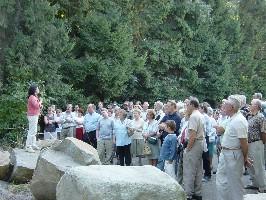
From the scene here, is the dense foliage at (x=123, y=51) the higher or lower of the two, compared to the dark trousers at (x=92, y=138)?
higher

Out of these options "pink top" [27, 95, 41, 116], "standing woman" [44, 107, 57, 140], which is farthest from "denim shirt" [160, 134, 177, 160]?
"standing woman" [44, 107, 57, 140]

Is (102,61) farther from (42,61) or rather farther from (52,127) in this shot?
(52,127)

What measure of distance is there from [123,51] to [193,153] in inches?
730

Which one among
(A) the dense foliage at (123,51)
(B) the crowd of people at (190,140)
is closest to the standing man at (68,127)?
(B) the crowd of people at (190,140)

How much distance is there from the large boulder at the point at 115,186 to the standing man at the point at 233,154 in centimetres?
125

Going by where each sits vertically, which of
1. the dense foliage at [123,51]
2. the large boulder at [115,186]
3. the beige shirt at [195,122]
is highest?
the dense foliage at [123,51]

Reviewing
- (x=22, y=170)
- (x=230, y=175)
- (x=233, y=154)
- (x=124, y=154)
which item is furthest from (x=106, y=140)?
(x=233, y=154)

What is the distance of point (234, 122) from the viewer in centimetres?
852

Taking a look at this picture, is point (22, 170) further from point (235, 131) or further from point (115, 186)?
point (235, 131)

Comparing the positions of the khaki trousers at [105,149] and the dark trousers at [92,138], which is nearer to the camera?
the khaki trousers at [105,149]

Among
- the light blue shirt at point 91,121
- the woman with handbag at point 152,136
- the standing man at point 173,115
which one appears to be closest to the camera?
the standing man at point 173,115

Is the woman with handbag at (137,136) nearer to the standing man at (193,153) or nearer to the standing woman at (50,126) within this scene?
the standing man at (193,153)

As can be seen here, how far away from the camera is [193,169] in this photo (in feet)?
33.5

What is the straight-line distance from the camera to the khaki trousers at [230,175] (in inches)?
340
